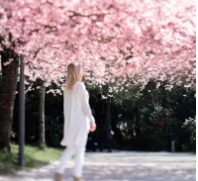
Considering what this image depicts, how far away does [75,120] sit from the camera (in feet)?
9.29

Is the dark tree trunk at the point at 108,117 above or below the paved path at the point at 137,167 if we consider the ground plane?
above

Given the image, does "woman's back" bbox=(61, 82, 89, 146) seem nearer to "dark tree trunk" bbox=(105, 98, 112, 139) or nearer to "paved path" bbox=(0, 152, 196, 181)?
"paved path" bbox=(0, 152, 196, 181)

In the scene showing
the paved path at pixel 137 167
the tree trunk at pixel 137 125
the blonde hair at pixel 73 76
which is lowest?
the paved path at pixel 137 167

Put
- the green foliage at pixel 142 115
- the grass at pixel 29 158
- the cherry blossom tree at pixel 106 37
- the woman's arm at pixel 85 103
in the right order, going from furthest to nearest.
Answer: the green foliage at pixel 142 115 < the grass at pixel 29 158 < the cherry blossom tree at pixel 106 37 < the woman's arm at pixel 85 103

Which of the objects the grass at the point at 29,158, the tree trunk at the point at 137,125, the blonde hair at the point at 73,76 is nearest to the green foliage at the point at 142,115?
the tree trunk at the point at 137,125

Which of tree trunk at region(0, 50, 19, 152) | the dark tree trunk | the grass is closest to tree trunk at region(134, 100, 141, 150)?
the dark tree trunk

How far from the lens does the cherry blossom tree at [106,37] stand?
3.14 meters

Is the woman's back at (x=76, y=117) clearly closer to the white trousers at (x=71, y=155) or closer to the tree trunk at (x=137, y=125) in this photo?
the white trousers at (x=71, y=155)

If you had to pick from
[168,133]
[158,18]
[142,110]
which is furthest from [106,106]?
[158,18]

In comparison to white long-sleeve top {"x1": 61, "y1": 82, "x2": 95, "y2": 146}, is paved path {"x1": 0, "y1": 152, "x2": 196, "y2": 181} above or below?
below

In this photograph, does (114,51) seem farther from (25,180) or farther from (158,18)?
(25,180)

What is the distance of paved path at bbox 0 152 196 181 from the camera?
3400 mm

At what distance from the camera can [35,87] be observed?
3.71 metres

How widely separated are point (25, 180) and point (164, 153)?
1.13 meters
